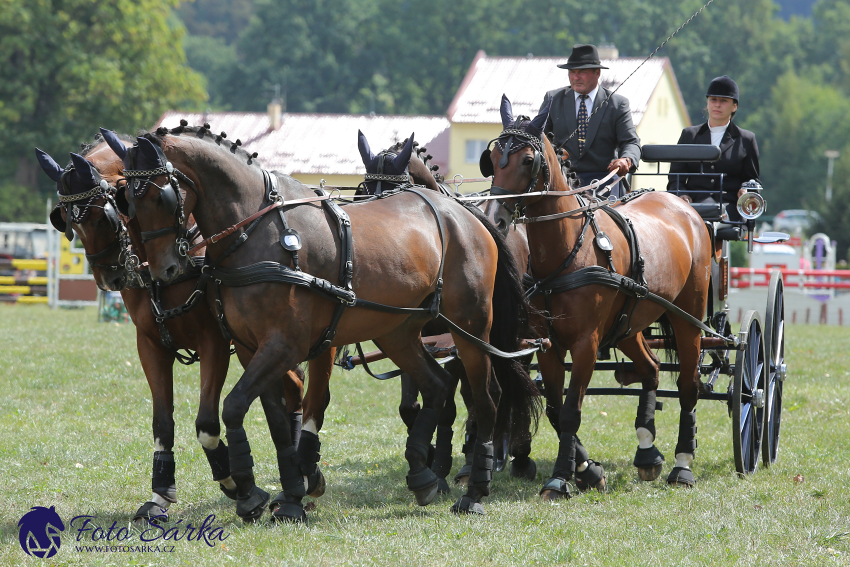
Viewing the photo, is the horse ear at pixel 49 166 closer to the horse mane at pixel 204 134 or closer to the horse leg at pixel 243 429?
the horse mane at pixel 204 134

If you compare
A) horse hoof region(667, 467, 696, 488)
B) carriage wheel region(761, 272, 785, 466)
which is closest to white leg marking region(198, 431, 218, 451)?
horse hoof region(667, 467, 696, 488)

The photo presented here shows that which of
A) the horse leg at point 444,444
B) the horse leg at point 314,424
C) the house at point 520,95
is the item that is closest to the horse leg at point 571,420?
the horse leg at point 444,444

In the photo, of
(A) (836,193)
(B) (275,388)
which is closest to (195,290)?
(B) (275,388)

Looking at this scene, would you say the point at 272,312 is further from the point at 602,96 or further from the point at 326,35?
the point at 326,35

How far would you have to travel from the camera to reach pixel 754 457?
686cm

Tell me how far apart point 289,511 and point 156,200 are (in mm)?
1779

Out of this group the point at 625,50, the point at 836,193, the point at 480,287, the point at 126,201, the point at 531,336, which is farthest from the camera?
the point at 625,50

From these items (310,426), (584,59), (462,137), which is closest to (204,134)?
(310,426)

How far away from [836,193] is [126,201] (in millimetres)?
34656

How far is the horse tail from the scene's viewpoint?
5.97 meters

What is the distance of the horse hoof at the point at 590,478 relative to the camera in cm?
611

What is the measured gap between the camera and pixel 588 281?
19.1 ft

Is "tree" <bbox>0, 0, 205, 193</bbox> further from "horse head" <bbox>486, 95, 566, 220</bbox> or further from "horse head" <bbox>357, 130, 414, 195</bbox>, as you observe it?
"horse head" <bbox>486, 95, 566, 220</bbox>

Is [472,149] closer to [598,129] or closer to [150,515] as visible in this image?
[598,129]
